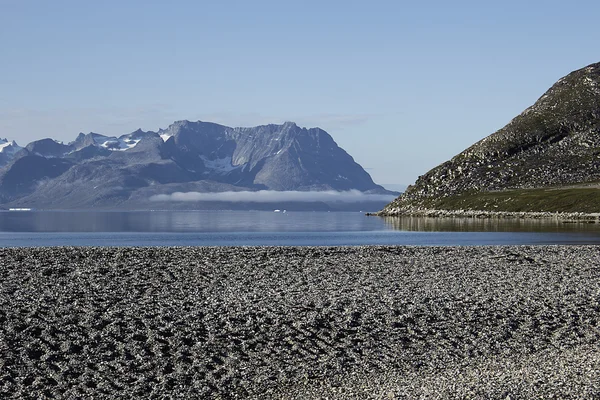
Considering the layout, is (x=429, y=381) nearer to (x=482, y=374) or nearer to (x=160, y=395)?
(x=482, y=374)

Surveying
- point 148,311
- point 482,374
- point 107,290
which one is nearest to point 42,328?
point 148,311

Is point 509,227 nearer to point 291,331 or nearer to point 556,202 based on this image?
point 556,202

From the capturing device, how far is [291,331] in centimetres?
3091

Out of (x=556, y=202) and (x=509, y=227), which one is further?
(x=556, y=202)

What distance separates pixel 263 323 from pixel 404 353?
241 inches

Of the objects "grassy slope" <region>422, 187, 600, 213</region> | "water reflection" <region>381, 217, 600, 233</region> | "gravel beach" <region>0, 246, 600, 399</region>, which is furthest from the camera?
"grassy slope" <region>422, 187, 600, 213</region>

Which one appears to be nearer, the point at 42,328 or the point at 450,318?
the point at 42,328

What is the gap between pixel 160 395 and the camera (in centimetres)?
2431

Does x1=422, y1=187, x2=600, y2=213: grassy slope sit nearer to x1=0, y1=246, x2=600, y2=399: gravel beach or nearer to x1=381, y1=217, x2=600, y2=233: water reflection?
x1=381, y1=217, x2=600, y2=233: water reflection

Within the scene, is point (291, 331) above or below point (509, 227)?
below

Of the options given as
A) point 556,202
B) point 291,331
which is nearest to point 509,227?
point 556,202

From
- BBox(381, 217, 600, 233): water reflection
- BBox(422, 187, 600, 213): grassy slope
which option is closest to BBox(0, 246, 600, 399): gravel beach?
BBox(381, 217, 600, 233): water reflection

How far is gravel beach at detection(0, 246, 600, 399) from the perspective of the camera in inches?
987

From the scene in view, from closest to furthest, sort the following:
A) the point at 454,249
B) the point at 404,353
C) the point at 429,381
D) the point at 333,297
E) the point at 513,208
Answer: the point at 429,381 → the point at 404,353 → the point at 333,297 → the point at 454,249 → the point at 513,208
